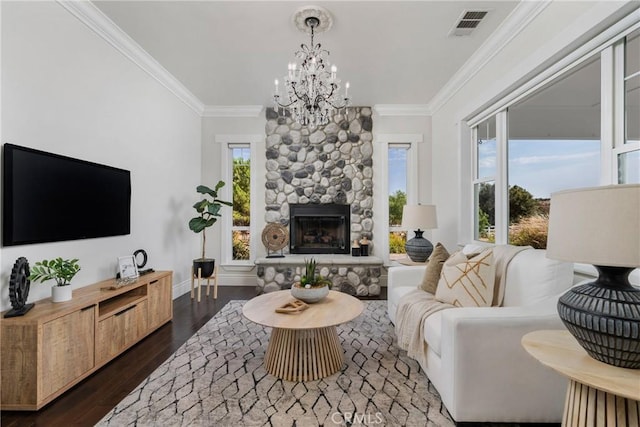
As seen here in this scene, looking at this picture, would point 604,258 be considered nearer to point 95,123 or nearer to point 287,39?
point 287,39

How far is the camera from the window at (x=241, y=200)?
4.98 metres

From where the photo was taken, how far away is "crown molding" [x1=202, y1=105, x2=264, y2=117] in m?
4.80

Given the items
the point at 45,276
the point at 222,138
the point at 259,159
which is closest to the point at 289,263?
the point at 259,159

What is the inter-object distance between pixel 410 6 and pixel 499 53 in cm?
109

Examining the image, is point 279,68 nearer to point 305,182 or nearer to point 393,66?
point 393,66

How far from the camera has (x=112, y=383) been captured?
209 centimetres

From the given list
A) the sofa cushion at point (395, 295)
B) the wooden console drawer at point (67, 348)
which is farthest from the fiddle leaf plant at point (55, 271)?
the sofa cushion at point (395, 295)

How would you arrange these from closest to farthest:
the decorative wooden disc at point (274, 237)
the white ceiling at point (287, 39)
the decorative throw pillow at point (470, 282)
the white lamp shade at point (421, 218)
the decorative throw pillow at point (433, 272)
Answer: the decorative throw pillow at point (470, 282) < the white ceiling at point (287, 39) < the decorative throw pillow at point (433, 272) < the white lamp shade at point (421, 218) < the decorative wooden disc at point (274, 237)

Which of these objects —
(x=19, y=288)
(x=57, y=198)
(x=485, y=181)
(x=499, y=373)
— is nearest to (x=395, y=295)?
(x=499, y=373)

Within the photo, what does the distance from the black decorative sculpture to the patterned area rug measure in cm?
85

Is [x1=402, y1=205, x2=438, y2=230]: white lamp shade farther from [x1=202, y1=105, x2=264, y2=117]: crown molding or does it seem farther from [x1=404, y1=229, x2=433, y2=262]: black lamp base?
[x1=202, y1=105, x2=264, y2=117]: crown molding

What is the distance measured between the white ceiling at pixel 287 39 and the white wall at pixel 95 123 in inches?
15.8

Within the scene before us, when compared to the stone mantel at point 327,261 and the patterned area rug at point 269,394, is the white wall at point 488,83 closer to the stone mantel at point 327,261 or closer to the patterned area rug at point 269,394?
the stone mantel at point 327,261

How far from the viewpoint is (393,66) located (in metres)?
3.49
